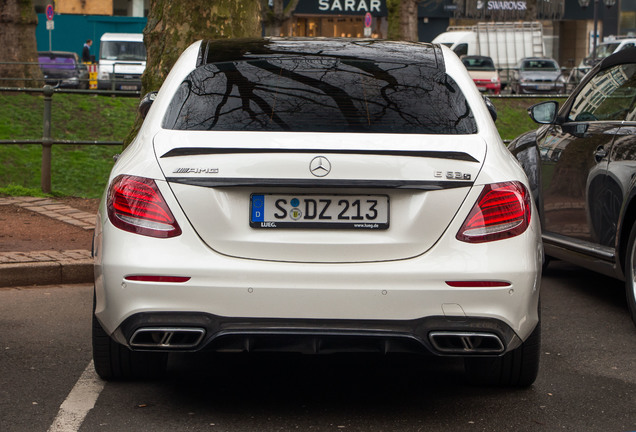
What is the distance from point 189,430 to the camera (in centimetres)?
445

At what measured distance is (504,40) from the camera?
1987 inches

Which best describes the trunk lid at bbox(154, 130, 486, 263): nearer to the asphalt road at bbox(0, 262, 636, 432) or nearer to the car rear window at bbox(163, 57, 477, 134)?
the car rear window at bbox(163, 57, 477, 134)

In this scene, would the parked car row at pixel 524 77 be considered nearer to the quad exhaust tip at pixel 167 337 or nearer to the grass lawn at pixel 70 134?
the grass lawn at pixel 70 134

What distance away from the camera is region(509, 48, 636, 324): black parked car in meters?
6.79

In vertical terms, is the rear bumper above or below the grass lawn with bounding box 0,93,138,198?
above

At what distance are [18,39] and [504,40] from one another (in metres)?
28.9

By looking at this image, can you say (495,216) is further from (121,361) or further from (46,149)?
(46,149)

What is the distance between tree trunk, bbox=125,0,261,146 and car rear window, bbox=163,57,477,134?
5653 mm

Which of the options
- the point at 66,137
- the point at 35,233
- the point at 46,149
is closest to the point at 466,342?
the point at 35,233

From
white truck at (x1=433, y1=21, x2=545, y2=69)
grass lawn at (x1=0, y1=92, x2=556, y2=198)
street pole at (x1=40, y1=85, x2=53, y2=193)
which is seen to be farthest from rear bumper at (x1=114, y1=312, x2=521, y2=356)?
white truck at (x1=433, y1=21, x2=545, y2=69)

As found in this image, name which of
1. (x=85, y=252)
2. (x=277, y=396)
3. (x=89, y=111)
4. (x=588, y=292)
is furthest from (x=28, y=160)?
(x=277, y=396)

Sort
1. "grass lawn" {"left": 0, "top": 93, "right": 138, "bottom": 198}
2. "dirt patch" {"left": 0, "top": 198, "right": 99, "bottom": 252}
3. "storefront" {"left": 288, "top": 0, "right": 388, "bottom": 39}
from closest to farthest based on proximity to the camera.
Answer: "dirt patch" {"left": 0, "top": 198, "right": 99, "bottom": 252} < "grass lawn" {"left": 0, "top": 93, "right": 138, "bottom": 198} < "storefront" {"left": 288, "top": 0, "right": 388, "bottom": 39}

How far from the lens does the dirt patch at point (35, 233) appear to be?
881 cm

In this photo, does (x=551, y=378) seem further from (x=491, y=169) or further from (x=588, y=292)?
(x=588, y=292)
